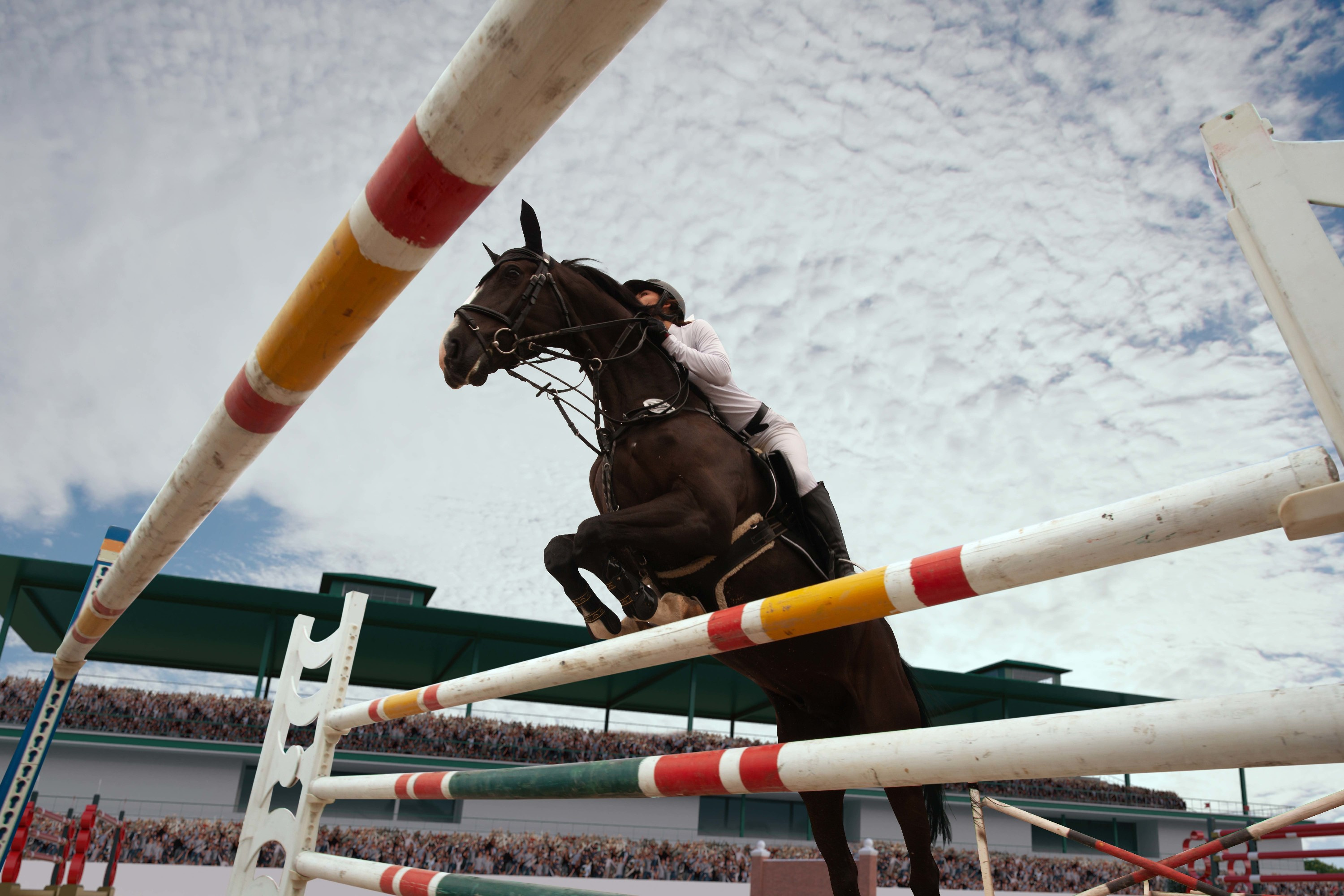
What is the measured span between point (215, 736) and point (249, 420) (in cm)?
2013

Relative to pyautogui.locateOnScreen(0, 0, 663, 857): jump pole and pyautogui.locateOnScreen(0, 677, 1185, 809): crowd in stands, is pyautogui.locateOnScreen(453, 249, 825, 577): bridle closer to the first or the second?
pyautogui.locateOnScreen(0, 0, 663, 857): jump pole

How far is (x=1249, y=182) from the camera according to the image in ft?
3.26

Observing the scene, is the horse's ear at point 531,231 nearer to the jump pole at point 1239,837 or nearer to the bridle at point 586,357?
the bridle at point 586,357

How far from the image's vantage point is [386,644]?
21797 mm

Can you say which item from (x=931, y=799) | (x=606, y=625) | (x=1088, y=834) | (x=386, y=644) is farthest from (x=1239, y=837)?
(x=1088, y=834)

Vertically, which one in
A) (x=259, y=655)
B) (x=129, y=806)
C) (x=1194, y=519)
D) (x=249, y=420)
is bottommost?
(x=129, y=806)

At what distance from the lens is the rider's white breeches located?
2.99 meters

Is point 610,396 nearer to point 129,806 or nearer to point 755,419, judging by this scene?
point 755,419

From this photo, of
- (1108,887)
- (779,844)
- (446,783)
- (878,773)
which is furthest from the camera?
(779,844)

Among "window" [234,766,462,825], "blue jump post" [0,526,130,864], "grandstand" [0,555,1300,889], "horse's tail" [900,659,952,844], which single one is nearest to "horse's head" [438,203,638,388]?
"horse's tail" [900,659,952,844]

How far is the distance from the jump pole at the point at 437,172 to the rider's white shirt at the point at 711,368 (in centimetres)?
152

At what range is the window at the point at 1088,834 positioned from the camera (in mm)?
25734

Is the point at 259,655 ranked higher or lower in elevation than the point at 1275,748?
higher

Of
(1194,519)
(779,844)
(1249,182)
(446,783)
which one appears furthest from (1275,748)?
(779,844)
